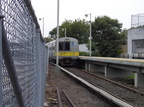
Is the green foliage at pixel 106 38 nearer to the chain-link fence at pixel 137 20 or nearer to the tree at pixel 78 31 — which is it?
the chain-link fence at pixel 137 20

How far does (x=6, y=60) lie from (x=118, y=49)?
154 feet

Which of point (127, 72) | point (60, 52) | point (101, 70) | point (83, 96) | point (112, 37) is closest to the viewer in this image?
Result: point (83, 96)

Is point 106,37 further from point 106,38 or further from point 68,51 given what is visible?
point 68,51

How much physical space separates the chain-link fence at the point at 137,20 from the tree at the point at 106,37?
928 centimetres

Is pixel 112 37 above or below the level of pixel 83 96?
above

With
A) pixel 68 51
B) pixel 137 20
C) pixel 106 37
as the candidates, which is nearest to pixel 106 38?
pixel 106 37

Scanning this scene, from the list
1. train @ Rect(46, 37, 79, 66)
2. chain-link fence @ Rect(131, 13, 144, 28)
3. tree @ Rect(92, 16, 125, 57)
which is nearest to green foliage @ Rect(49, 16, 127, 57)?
tree @ Rect(92, 16, 125, 57)

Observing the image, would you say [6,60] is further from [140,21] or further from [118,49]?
[118,49]

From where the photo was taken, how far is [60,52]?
30.3 m

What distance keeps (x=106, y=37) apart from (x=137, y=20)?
13116mm

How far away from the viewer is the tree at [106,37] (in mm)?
47844

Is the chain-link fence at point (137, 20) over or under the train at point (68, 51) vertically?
over

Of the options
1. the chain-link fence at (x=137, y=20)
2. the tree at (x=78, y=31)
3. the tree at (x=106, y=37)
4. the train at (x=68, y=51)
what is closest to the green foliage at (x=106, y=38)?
the tree at (x=106, y=37)

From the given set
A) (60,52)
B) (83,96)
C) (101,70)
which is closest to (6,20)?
(83,96)
